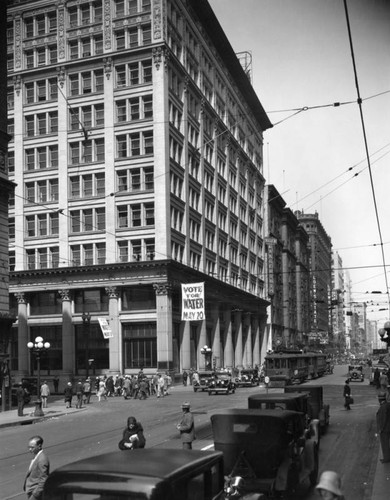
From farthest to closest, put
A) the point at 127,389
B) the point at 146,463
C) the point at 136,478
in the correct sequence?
the point at 127,389, the point at 146,463, the point at 136,478

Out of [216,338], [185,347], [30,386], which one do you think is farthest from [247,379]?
[30,386]

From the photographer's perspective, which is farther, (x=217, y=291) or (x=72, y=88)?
(x=217, y=291)

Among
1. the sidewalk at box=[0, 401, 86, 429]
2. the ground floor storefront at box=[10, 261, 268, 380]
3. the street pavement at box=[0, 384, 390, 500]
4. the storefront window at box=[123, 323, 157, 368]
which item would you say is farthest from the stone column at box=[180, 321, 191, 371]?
the sidewalk at box=[0, 401, 86, 429]

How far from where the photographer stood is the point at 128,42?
62688 mm

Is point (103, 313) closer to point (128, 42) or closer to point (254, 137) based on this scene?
point (128, 42)

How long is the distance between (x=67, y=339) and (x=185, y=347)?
1138 centimetres

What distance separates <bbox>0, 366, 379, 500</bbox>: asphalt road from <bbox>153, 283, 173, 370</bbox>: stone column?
18599 millimetres

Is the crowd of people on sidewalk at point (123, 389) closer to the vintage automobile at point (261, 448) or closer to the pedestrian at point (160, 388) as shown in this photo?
the pedestrian at point (160, 388)

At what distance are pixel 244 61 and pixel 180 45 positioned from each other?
136ft

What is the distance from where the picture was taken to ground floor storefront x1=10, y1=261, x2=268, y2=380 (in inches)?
2359

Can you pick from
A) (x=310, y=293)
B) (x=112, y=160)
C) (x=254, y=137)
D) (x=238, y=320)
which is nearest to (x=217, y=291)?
(x=238, y=320)

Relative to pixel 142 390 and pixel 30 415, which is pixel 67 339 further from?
pixel 30 415

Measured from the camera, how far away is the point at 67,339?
62469 mm

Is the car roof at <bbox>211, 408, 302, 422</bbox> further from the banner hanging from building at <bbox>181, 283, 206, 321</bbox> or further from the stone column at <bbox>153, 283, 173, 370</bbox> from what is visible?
the stone column at <bbox>153, 283, 173, 370</bbox>
